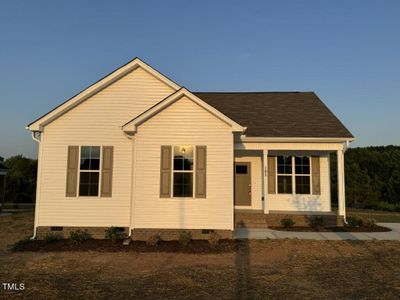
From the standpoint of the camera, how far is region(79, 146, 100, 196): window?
39.4 feet

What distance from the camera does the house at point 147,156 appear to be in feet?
36.3

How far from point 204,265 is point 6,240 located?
25.6 ft

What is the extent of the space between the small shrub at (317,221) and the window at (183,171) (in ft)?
18.8

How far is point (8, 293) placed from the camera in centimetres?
614

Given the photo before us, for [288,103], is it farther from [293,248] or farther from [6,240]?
[6,240]

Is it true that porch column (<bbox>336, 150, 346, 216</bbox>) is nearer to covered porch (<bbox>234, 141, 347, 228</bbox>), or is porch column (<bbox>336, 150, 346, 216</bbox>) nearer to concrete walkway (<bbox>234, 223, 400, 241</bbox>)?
covered porch (<bbox>234, 141, 347, 228</bbox>)

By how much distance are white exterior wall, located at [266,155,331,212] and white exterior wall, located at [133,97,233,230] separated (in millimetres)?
4909

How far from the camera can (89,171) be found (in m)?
12.1

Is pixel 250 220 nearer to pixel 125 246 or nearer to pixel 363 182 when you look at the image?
pixel 125 246

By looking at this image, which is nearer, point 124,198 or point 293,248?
point 293,248

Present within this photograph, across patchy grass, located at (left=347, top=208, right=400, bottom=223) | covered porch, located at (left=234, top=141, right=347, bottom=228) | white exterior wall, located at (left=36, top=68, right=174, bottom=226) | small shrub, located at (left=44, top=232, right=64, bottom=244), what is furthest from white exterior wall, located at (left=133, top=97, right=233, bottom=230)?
patchy grass, located at (left=347, top=208, right=400, bottom=223)

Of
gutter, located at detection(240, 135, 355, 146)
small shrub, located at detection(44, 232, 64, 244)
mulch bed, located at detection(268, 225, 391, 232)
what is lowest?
small shrub, located at detection(44, 232, 64, 244)

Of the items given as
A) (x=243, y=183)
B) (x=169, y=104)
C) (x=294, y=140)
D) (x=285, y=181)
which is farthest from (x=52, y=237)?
(x=285, y=181)

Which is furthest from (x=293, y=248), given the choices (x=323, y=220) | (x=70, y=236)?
(x=70, y=236)
